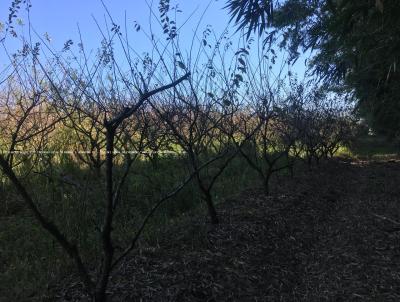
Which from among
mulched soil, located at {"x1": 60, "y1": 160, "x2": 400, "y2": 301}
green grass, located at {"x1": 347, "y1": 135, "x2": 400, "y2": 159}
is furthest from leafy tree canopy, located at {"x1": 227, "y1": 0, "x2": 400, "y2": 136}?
green grass, located at {"x1": 347, "y1": 135, "x2": 400, "y2": 159}

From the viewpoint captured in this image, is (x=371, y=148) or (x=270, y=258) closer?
(x=270, y=258)

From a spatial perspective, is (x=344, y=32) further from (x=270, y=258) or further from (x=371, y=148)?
(x=371, y=148)

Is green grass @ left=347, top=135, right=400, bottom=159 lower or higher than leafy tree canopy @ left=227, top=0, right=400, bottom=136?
lower

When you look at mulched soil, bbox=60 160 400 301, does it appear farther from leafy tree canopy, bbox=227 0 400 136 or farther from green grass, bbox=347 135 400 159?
green grass, bbox=347 135 400 159

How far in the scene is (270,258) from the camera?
4648 mm

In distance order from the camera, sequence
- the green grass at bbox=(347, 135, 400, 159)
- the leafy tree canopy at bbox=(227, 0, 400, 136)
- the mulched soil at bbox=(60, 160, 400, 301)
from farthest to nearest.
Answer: the green grass at bbox=(347, 135, 400, 159)
the leafy tree canopy at bbox=(227, 0, 400, 136)
the mulched soil at bbox=(60, 160, 400, 301)

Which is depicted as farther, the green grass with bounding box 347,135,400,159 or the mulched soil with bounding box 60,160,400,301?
the green grass with bounding box 347,135,400,159

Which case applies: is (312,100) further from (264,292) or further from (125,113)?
(125,113)

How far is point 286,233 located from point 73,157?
5.34 metres

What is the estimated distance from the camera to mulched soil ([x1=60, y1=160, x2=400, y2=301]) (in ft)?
12.1

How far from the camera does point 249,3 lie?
530 cm

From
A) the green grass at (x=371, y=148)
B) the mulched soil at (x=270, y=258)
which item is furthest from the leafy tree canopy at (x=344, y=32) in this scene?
the green grass at (x=371, y=148)

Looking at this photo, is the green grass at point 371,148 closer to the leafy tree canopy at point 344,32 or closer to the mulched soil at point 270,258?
the leafy tree canopy at point 344,32

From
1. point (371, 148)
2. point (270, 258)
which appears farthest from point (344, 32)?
point (371, 148)
